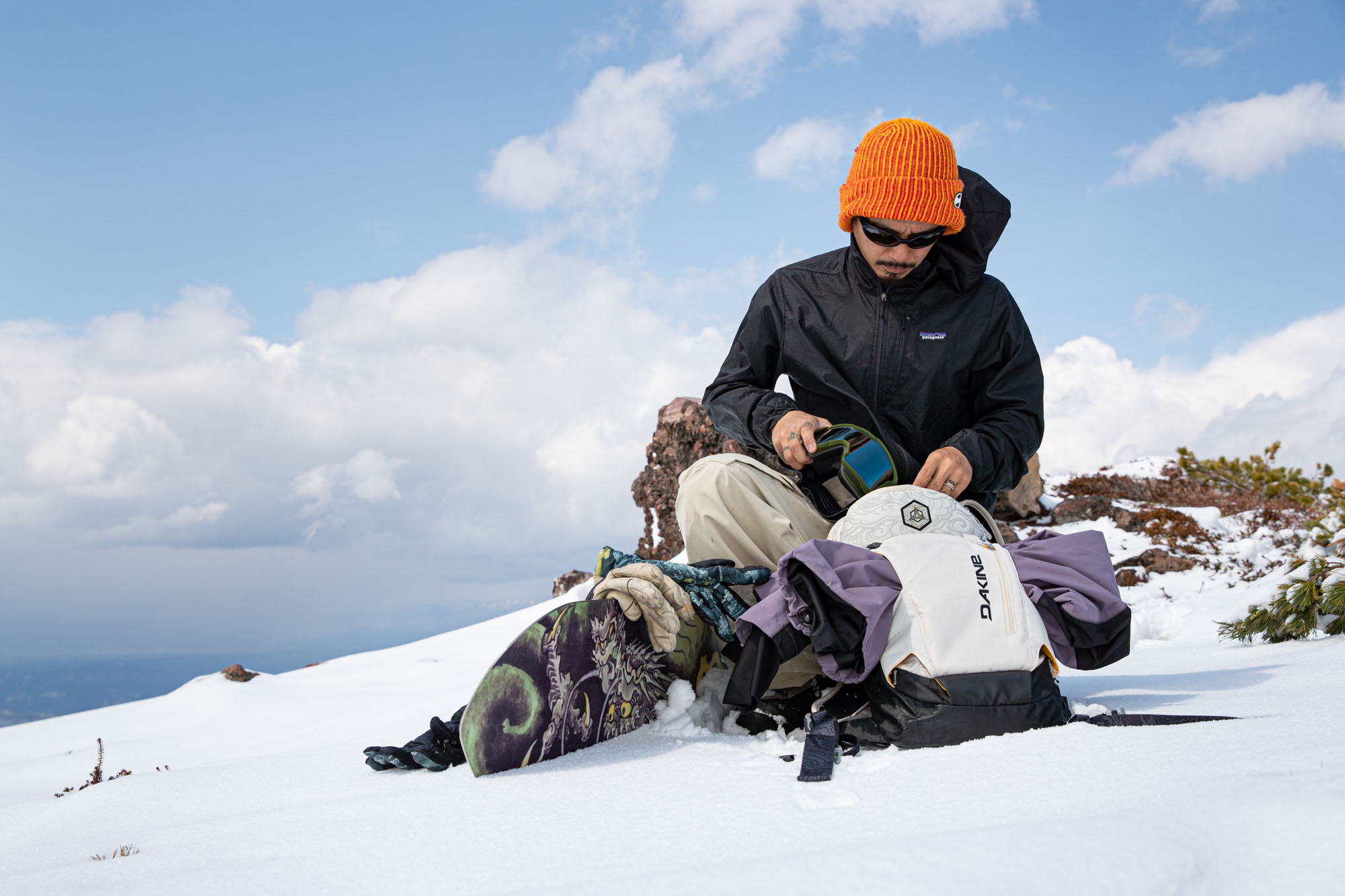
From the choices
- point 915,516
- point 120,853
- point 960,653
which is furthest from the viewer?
point 915,516

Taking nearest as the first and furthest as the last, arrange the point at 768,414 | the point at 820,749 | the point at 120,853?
the point at 120,853
the point at 820,749
the point at 768,414

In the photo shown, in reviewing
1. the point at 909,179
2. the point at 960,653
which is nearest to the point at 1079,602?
the point at 960,653

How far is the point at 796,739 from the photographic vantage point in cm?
208

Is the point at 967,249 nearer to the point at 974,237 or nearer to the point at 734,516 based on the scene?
the point at 974,237

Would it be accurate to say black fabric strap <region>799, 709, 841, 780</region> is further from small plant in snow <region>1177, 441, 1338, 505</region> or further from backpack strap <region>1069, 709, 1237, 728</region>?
small plant in snow <region>1177, 441, 1338, 505</region>

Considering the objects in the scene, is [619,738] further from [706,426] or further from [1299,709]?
[706,426]

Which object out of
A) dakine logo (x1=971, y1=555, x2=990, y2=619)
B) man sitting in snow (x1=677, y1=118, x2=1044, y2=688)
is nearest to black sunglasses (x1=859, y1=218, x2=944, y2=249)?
man sitting in snow (x1=677, y1=118, x2=1044, y2=688)

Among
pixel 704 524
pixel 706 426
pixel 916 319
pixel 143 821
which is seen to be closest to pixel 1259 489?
pixel 706 426

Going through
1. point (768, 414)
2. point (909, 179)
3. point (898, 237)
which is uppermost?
point (909, 179)

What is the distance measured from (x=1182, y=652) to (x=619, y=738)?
3.00 metres

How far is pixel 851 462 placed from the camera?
2.58 metres

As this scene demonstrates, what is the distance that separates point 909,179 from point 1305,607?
8.34 ft

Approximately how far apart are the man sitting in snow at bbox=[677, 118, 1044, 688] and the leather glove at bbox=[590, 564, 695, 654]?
17.6 inches

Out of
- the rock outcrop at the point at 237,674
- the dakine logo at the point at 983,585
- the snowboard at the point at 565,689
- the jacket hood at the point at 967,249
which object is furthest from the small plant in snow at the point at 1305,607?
the rock outcrop at the point at 237,674
